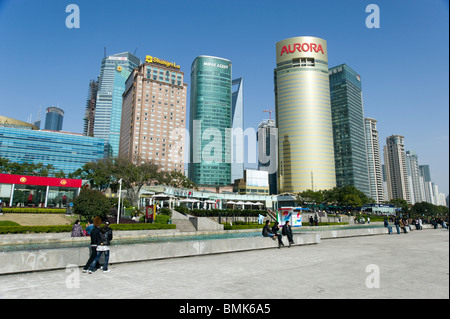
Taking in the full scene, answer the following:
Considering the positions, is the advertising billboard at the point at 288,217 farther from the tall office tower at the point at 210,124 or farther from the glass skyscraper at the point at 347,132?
the glass skyscraper at the point at 347,132

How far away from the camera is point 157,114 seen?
138 m

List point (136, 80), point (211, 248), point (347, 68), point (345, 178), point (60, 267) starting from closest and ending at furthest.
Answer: point (60, 267), point (211, 248), point (136, 80), point (345, 178), point (347, 68)

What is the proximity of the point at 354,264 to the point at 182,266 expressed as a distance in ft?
19.9

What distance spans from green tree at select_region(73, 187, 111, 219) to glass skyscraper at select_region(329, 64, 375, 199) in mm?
172440

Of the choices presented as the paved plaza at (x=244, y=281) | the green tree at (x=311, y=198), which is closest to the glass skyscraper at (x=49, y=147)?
the green tree at (x=311, y=198)

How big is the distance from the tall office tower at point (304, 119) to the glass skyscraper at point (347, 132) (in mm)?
38236

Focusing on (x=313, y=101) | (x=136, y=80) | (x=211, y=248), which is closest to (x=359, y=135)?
(x=313, y=101)

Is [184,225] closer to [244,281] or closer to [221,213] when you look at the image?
[221,213]

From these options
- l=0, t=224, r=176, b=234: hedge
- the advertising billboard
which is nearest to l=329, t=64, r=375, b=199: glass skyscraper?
the advertising billboard

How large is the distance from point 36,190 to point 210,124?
14024 cm

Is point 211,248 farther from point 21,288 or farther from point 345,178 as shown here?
point 345,178

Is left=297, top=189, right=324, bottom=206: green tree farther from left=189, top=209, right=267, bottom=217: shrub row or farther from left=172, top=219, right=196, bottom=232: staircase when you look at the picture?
left=172, top=219, right=196, bottom=232: staircase

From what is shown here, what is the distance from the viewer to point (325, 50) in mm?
158625

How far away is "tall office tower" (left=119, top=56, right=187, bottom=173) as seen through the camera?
442ft
